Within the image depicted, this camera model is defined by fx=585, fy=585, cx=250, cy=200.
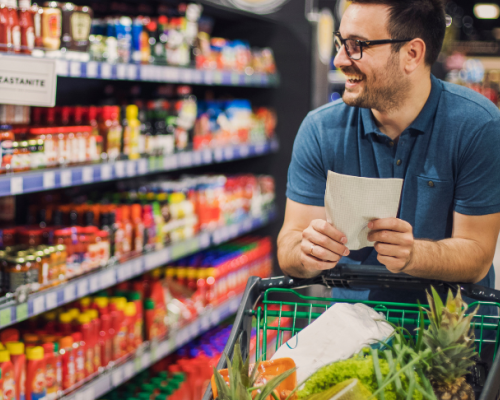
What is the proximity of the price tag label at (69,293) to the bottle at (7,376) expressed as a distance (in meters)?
0.32

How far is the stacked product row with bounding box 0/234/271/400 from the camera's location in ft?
6.84

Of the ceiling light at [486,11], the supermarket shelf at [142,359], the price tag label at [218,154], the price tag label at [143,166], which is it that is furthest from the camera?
the ceiling light at [486,11]

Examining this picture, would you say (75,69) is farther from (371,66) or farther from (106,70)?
(371,66)

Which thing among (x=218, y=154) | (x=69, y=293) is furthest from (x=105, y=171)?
(x=218, y=154)

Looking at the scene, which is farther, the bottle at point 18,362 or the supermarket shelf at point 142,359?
the supermarket shelf at point 142,359

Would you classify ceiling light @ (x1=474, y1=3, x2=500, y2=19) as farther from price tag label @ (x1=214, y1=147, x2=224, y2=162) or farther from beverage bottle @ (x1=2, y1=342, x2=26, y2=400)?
beverage bottle @ (x1=2, y1=342, x2=26, y2=400)

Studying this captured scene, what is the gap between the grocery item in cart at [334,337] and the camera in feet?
4.24

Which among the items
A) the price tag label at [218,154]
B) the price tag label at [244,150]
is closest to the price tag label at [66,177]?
the price tag label at [218,154]

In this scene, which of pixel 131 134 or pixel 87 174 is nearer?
pixel 87 174

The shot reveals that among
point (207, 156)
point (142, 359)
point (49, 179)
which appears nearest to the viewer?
point (49, 179)

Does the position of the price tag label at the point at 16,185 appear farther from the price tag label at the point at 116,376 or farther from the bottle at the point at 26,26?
the price tag label at the point at 116,376

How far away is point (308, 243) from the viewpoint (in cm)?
142

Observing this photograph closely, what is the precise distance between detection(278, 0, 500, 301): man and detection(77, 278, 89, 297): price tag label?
99 centimetres

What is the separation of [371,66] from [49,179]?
1262 mm
